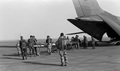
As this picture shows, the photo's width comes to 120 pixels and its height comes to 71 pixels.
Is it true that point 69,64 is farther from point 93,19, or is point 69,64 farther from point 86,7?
point 86,7

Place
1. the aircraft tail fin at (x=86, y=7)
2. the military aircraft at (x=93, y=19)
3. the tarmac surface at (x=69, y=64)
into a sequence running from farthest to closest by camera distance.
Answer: the aircraft tail fin at (x=86, y=7)
the military aircraft at (x=93, y=19)
the tarmac surface at (x=69, y=64)

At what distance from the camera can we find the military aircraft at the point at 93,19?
18.3 metres

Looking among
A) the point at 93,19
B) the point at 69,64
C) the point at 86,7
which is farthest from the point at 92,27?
the point at 69,64

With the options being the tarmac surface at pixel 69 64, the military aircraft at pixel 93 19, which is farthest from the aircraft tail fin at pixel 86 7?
the tarmac surface at pixel 69 64

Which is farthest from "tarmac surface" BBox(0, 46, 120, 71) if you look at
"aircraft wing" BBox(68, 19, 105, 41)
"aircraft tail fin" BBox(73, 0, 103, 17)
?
"aircraft tail fin" BBox(73, 0, 103, 17)

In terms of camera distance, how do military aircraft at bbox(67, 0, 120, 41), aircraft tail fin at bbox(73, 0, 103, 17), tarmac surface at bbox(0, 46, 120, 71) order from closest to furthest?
tarmac surface at bbox(0, 46, 120, 71), military aircraft at bbox(67, 0, 120, 41), aircraft tail fin at bbox(73, 0, 103, 17)

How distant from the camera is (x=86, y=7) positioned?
19266mm

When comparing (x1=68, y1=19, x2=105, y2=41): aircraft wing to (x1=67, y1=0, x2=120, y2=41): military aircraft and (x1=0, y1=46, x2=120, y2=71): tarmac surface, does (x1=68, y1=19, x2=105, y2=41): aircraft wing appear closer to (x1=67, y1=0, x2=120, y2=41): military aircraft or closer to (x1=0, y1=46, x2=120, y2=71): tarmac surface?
(x1=67, y1=0, x2=120, y2=41): military aircraft

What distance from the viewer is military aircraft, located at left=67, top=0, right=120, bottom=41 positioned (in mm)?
18281

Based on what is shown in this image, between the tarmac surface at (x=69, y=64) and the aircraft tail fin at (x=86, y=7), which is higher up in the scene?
the aircraft tail fin at (x=86, y=7)

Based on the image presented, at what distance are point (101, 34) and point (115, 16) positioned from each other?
2756 millimetres

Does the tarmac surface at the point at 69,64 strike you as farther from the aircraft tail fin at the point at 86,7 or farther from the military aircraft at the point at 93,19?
the aircraft tail fin at the point at 86,7

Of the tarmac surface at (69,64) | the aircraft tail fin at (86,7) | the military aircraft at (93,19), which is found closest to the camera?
the tarmac surface at (69,64)

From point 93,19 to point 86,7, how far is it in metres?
1.93
